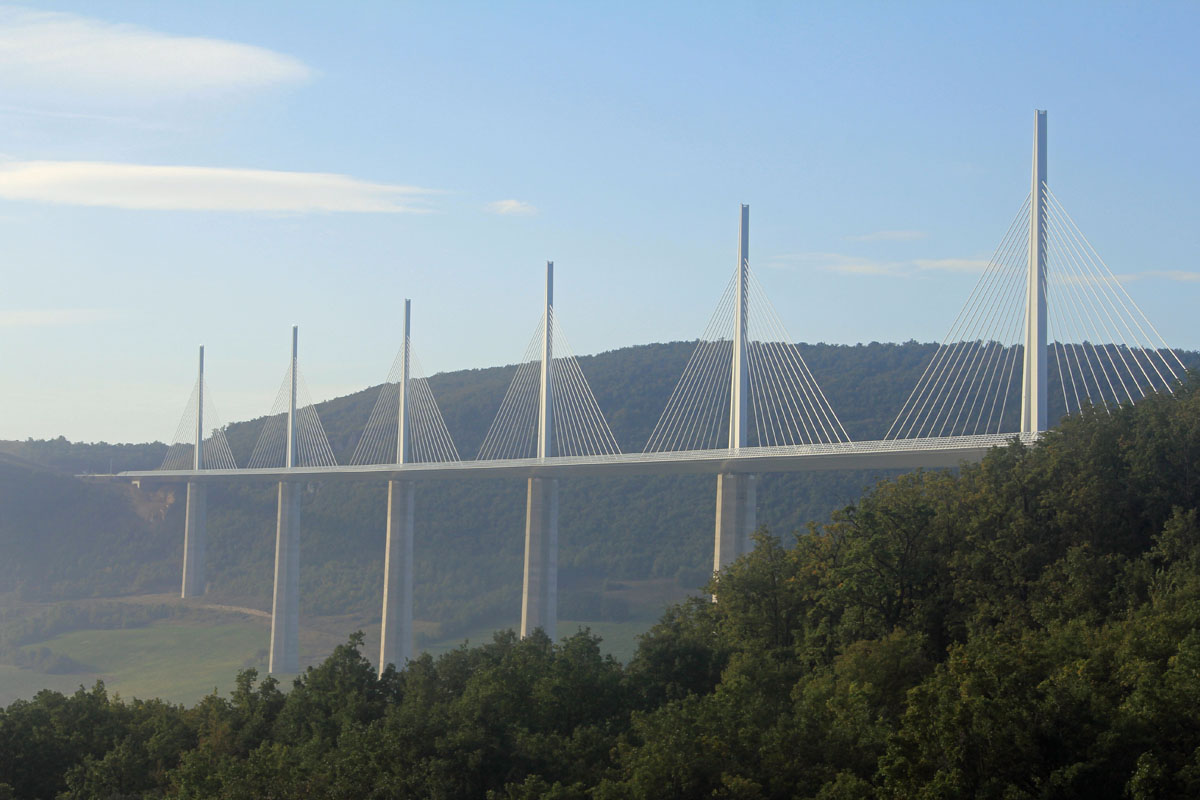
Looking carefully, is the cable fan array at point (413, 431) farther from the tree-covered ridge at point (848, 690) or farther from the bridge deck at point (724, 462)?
the tree-covered ridge at point (848, 690)

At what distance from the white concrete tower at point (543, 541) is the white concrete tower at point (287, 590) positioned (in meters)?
17.3

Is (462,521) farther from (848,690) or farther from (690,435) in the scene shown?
(848,690)

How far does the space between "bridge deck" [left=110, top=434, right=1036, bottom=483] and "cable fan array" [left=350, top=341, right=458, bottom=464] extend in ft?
4.76

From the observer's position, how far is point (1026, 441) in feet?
92.4

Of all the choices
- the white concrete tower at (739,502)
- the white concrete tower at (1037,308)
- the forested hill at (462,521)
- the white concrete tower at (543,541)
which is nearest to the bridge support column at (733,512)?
the white concrete tower at (739,502)

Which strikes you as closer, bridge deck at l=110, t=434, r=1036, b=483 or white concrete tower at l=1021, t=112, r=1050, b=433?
white concrete tower at l=1021, t=112, r=1050, b=433

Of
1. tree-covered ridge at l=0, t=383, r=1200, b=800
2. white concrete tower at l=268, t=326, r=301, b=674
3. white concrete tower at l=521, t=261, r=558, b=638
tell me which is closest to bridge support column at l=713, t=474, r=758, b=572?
white concrete tower at l=521, t=261, r=558, b=638

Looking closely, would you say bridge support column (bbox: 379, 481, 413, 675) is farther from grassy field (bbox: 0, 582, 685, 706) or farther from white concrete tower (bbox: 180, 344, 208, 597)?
white concrete tower (bbox: 180, 344, 208, 597)

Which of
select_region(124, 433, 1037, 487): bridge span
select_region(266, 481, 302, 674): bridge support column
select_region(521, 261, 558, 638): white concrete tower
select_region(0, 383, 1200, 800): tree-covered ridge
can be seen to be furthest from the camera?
select_region(266, 481, 302, 674): bridge support column

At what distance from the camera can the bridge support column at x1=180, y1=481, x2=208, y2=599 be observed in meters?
80.2

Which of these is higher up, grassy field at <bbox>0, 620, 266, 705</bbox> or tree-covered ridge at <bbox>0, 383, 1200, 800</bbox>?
tree-covered ridge at <bbox>0, 383, 1200, 800</bbox>

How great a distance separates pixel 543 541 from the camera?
50688 mm

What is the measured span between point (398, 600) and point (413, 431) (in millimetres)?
8043

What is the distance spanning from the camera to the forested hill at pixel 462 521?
235 ft
